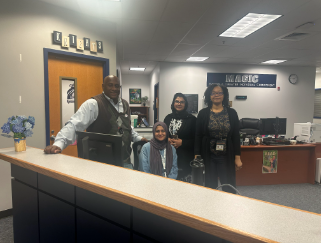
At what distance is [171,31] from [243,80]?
4.01 meters

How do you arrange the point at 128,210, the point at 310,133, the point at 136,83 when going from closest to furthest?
the point at 128,210, the point at 310,133, the point at 136,83

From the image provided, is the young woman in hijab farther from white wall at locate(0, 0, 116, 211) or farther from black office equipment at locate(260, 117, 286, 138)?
black office equipment at locate(260, 117, 286, 138)

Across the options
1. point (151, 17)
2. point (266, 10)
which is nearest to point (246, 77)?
point (266, 10)

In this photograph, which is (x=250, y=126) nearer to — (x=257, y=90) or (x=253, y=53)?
(x=253, y=53)

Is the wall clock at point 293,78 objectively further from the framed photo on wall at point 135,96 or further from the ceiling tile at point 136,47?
the framed photo on wall at point 135,96

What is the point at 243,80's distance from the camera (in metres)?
7.04

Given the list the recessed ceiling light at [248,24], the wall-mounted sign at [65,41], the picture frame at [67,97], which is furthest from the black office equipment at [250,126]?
the wall-mounted sign at [65,41]

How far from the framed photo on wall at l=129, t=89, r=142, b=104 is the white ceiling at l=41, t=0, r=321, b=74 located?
3.59 meters

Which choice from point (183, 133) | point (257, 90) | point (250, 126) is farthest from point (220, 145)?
point (257, 90)

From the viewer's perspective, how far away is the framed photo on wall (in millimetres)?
9750

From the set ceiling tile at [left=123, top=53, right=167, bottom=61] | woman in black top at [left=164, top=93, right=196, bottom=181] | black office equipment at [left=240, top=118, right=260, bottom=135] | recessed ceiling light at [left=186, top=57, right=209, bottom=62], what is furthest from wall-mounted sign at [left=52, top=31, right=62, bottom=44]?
black office equipment at [left=240, top=118, right=260, bottom=135]

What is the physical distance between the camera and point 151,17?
11.1ft

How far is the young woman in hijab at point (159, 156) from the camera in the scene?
215 cm

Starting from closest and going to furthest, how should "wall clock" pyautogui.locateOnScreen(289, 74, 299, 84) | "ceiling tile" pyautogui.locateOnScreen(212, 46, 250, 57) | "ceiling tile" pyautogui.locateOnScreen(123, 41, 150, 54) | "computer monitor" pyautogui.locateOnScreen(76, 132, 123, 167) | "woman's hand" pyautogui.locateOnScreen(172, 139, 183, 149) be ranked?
"computer monitor" pyautogui.locateOnScreen(76, 132, 123, 167)
"woman's hand" pyautogui.locateOnScreen(172, 139, 183, 149)
"ceiling tile" pyautogui.locateOnScreen(123, 41, 150, 54)
"ceiling tile" pyautogui.locateOnScreen(212, 46, 250, 57)
"wall clock" pyautogui.locateOnScreen(289, 74, 299, 84)
